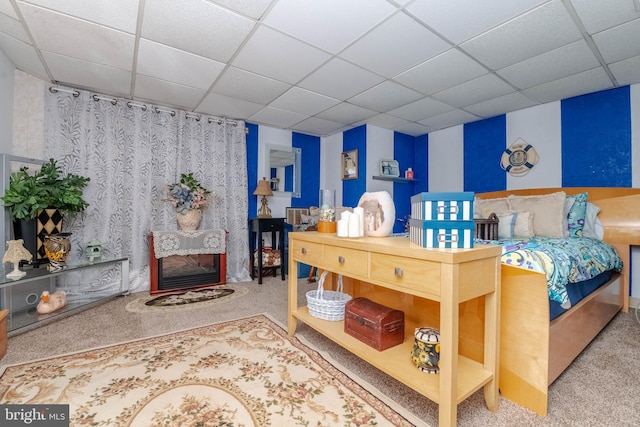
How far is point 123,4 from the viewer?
1.73 meters

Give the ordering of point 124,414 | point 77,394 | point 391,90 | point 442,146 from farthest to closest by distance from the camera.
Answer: point 442,146 → point 391,90 → point 77,394 → point 124,414

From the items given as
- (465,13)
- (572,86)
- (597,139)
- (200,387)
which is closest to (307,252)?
(200,387)

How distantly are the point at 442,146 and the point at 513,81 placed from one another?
62.5 inches

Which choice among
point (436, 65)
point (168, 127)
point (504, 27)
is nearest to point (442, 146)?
point (436, 65)

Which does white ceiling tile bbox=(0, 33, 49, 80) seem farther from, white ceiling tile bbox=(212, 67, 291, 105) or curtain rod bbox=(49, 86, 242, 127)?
white ceiling tile bbox=(212, 67, 291, 105)

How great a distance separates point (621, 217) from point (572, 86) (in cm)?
137

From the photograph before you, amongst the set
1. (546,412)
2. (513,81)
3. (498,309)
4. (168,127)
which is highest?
(513,81)

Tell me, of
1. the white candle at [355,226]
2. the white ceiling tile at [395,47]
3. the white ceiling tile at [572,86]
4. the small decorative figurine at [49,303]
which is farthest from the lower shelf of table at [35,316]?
the white ceiling tile at [572,86]

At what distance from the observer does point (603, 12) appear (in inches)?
69.7

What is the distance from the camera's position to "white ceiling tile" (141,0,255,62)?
175 cm

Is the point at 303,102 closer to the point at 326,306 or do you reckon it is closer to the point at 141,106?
the point at 141,106

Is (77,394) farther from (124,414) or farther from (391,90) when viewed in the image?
(391,90)

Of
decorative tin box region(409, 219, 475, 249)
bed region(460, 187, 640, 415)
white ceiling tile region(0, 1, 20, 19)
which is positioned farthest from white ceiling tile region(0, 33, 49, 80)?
bed region(460, 187, 640, 415)

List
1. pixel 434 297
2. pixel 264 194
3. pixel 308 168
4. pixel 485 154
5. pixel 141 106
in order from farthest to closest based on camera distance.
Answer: pixel 308 168 < pixel 264 194 < pixel 485 154 < pixel 141 106 < pixel 434 297
